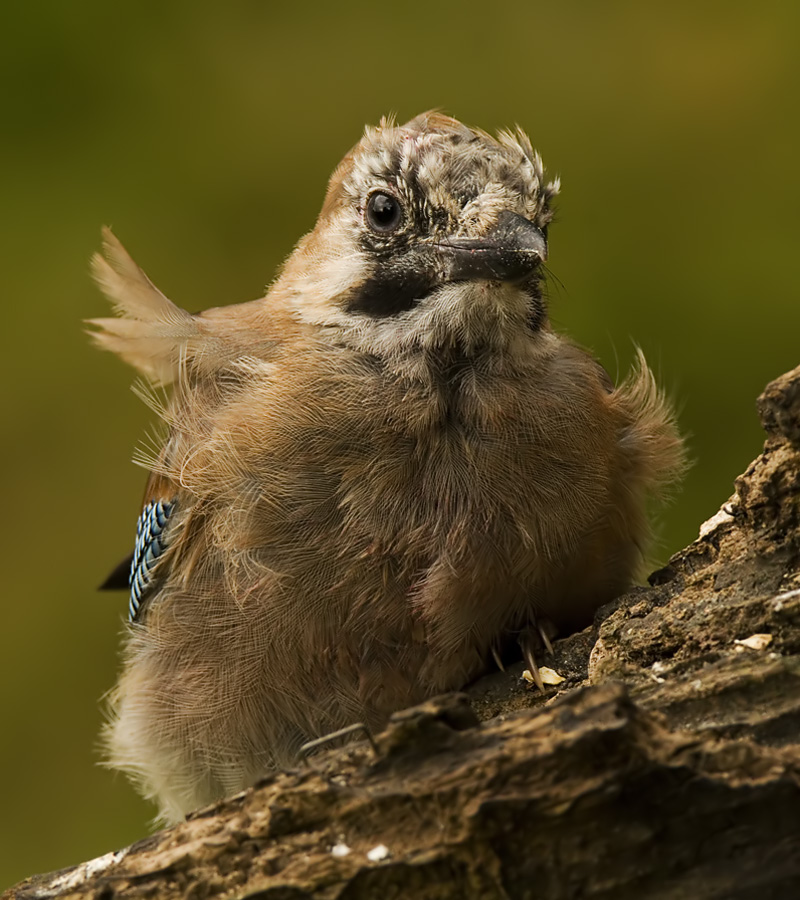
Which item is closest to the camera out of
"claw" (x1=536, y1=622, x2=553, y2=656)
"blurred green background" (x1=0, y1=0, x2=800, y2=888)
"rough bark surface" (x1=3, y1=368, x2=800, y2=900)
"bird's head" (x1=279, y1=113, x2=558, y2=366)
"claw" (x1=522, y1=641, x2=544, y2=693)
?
"rough bark surface" (x1=3, y1=368, x2=800, y2=900)

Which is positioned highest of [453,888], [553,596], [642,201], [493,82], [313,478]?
[493,82]

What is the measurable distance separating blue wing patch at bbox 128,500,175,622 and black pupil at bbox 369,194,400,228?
45.8 inches

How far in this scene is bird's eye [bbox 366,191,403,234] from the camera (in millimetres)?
3736

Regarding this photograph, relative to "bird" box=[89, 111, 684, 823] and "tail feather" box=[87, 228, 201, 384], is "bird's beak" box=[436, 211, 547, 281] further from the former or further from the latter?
"tail feather" box=[87, 228, 201, 384]

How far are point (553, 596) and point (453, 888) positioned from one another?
1.43m

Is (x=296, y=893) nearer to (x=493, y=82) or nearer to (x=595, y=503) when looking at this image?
(x=595, y=503)

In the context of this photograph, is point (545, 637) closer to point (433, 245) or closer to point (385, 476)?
point (385, 476)

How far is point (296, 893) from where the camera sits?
7.38 feet

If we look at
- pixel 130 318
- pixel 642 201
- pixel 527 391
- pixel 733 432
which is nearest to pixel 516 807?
pixel 527 391

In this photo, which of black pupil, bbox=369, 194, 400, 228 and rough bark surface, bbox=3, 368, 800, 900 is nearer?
rough bark surface, bbox=3, 368, 800, 900

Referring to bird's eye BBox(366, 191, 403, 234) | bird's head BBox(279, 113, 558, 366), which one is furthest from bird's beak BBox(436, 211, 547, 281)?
bird's eye BBox(366, 191, 403, 234)

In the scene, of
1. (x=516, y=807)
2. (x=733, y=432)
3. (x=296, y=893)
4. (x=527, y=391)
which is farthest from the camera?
(x=733, y=432)

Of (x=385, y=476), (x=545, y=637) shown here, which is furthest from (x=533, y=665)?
(x=385, y=476)

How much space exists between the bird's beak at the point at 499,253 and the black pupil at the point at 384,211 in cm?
29
